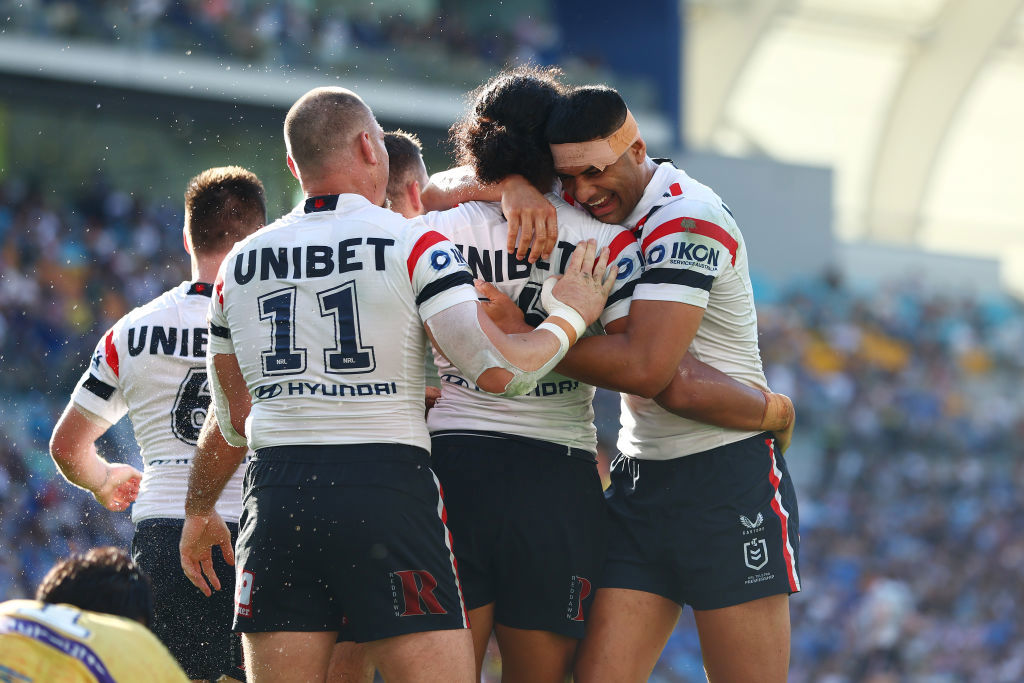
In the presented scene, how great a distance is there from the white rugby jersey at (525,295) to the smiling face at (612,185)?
0.31 feet

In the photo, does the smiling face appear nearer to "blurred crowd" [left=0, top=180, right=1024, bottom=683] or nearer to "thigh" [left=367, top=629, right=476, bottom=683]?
"thigh" [left=367, top=629, right=476, bottom=683]

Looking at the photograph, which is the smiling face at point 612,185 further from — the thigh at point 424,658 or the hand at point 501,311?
the thigh at point 424,658

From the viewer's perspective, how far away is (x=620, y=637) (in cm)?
420

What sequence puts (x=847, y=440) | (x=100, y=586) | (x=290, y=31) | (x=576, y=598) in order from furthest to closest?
1. (x=847, y=440)
2. (x=290, y=31)
3. (x=576, y=598)
4. (x=100, y=586)

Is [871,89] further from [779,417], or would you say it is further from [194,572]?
[194,572]

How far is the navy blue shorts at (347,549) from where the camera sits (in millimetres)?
3543

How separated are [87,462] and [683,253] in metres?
2.76

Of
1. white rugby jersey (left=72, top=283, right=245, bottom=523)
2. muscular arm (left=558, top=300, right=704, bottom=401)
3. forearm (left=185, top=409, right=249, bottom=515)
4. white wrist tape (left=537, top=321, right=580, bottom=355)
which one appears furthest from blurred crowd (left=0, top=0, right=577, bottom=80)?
white wrist tape (left=537, top=321, right=580, bottom=355)

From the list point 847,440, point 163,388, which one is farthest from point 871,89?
point 163,388

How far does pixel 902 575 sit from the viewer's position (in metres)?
18.9

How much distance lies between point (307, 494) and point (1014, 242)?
30002 millimetres

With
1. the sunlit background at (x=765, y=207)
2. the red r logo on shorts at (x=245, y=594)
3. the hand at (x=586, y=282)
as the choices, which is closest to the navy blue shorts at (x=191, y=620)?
the red r logo on shorts at (x=245, y=594)

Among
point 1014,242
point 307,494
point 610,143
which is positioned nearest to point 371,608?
point 307,494

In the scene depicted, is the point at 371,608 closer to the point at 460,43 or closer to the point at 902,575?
the point at 902,575
